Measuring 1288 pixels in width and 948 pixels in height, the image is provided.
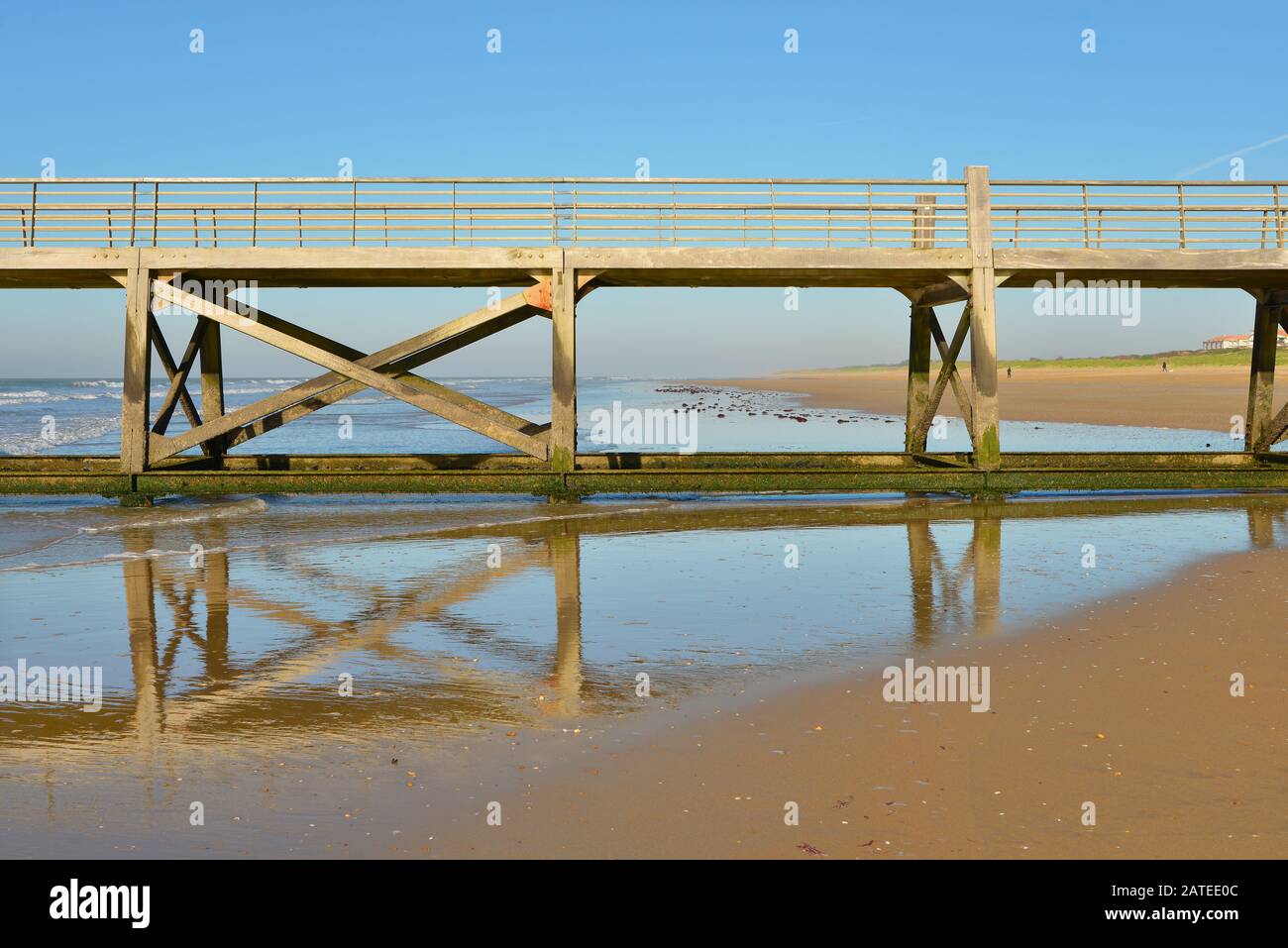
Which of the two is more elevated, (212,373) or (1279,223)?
(1279,223)

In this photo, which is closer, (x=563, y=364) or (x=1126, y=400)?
(x=563, y=364)

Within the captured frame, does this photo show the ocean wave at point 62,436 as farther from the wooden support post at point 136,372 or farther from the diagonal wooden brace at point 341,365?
the diagonal wooden brace at point 341,365

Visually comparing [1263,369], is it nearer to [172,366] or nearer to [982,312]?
[982,312]

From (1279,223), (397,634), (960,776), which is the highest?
(1279,223)

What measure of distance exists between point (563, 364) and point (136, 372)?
20.8ft

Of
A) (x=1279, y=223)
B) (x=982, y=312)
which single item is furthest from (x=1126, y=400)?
(x=982, y=312)

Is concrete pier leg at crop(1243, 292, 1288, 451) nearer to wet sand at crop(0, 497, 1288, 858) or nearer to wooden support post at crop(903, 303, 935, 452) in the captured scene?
wooden support post at crop(903, 303, 935, 452)

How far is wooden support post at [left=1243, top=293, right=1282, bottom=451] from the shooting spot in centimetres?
1800

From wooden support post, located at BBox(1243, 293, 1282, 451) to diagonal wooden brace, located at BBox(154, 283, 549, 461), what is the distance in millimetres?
11916

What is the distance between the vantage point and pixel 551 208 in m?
16.1

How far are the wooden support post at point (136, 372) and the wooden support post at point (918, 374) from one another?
479 inches

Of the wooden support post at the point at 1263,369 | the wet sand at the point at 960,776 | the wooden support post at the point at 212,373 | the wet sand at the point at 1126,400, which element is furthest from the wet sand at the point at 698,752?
the wet sand at the point at 1126,400

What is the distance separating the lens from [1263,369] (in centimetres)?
1822
